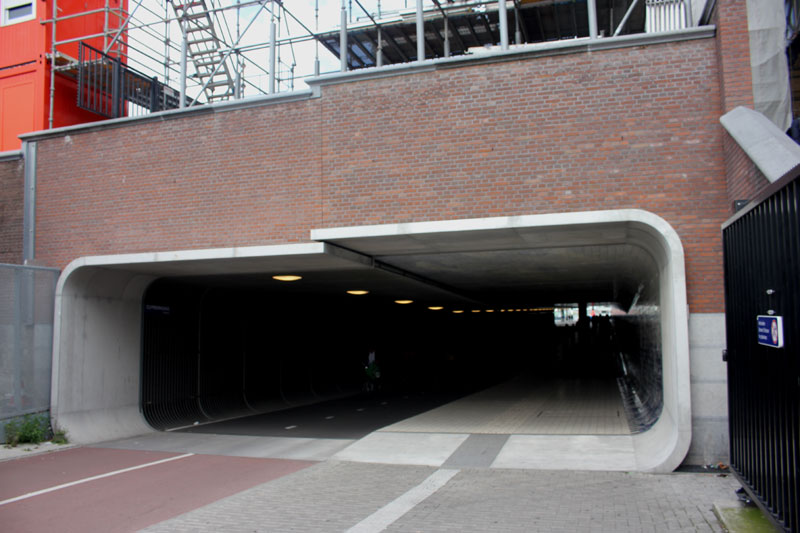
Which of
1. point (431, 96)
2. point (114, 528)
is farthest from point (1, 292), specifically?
point (431, 96)

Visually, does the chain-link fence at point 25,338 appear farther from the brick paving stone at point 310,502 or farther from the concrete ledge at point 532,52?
the concrete ledge at point 532,52

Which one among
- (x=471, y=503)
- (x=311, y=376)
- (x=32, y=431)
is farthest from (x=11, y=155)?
(x=471, y=503)

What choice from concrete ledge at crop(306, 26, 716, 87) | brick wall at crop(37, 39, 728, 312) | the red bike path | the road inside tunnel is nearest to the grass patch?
the red bike path

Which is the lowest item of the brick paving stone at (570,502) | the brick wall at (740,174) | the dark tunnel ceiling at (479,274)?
the brick paving stone at (570,502)

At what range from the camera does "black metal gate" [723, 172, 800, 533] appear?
426 centimetres

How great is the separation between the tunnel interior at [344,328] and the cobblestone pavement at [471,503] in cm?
337

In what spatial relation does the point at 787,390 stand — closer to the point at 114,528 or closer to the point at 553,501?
the point at 553,501

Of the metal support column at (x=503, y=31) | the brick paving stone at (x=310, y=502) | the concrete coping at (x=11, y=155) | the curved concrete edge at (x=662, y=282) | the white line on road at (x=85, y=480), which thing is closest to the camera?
the brick paving stone at (x=310, y=502)

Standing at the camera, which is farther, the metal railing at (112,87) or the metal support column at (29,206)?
the metal railing at (112,87)

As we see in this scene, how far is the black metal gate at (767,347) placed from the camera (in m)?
4.26

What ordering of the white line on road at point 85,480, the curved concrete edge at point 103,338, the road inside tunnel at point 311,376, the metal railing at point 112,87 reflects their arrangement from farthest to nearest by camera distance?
1. the metal railing at point 112,87
2. the road inside tunnel at point 311,376
3. the curved concrete edge at point 103,338
4. the white line on road at point 85,480

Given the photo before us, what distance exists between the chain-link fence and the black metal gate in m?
11.3

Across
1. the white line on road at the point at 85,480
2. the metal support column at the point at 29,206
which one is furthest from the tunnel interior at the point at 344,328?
the white line on road at the point at 85,480

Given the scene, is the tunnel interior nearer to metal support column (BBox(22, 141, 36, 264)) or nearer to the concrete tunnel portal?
the concrete tunnel portal
